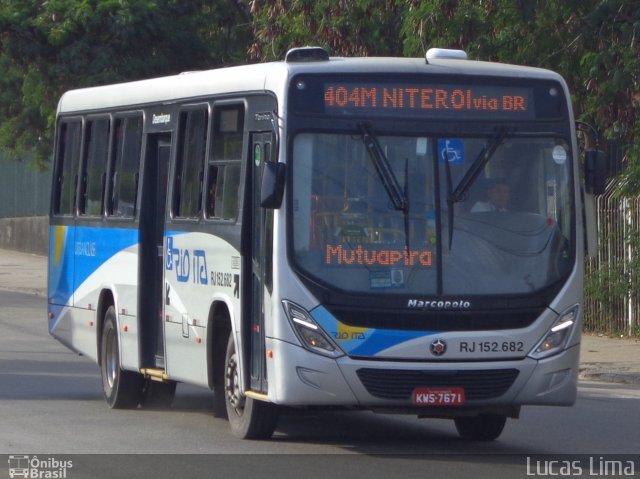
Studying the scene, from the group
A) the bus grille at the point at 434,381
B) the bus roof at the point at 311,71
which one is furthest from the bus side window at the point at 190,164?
the bus grille at the point at 434,381

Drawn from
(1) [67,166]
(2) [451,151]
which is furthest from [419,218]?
(1) [67,166]

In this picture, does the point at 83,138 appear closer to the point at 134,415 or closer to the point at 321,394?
the point at 134,415

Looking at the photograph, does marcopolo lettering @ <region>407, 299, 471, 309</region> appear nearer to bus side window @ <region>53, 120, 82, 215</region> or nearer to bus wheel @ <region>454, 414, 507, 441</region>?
bus wheel @ <region>454, 414, 507, 441</region>

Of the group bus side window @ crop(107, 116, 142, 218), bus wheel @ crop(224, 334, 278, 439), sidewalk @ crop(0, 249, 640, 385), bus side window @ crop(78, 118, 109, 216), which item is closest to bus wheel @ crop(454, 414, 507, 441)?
bus wheel @ crop(224, 334, 278, 439)

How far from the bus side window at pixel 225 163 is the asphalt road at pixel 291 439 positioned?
5.81 ft

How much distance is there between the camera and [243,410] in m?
10.4

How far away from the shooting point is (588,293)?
19.6 metres

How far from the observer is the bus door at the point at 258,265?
961 centimetres

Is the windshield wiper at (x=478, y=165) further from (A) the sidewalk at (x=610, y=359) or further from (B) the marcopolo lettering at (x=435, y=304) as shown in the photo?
(A) the sidewalk at (x=610, y=359)

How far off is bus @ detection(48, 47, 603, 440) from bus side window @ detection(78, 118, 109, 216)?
2940 mm

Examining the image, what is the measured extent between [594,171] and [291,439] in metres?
3.04

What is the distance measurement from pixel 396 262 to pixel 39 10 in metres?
18.9

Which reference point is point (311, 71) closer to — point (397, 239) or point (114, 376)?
point (397, 239)

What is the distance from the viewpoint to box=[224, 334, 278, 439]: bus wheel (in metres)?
10.1
